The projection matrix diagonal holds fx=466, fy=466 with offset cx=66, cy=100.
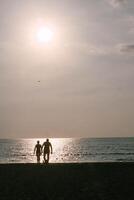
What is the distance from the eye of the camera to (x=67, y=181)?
21078 millimetres

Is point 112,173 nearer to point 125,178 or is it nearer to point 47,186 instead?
point 125,178

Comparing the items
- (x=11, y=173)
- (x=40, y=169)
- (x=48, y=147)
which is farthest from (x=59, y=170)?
(x=48, y=147)

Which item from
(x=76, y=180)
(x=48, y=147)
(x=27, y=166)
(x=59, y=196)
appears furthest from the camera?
(x=48, y=147)

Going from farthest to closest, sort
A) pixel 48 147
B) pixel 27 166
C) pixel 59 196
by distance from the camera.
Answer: pixel 48 147
pixel 27 166
pixel 59 196

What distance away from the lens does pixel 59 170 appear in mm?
22047

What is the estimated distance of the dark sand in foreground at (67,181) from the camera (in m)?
19.9

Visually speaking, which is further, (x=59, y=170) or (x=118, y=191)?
(x=59, y=170)

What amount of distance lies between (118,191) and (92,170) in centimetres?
237

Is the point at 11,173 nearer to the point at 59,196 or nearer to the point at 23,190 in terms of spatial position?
the point at 23,190

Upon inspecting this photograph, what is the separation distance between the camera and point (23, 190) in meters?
20.4

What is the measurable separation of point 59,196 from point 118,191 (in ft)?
8.47

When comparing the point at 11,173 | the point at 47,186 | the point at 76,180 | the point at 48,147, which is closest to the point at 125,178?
the point at 76,180

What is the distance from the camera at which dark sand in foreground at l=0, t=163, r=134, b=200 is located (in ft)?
65.2

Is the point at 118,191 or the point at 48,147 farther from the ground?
the point at 48,147
